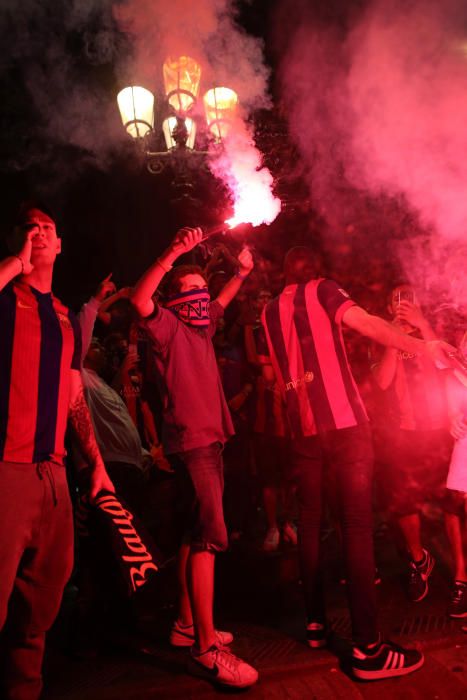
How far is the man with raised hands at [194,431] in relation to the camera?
304 cm

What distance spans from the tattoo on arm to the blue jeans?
55 centimetres

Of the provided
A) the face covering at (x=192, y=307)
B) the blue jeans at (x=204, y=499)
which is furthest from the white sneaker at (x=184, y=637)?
the face covering at (x=192, y=307)

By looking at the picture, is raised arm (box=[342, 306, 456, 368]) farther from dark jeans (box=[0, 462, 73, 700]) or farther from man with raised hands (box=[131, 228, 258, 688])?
dark jeans (box=[0, 462, 73, 700])

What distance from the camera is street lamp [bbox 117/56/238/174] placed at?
7.25 meters

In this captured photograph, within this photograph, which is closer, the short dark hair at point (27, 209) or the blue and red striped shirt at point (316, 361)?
the short dark hair at point (27, 209)

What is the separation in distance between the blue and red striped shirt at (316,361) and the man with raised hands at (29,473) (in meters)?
1.52

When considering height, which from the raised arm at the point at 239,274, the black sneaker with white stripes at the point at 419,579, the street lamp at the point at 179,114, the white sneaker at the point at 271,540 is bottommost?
the black sneaker with white stripes at the point at 419,579

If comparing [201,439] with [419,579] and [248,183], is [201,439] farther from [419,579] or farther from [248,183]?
[248,183]

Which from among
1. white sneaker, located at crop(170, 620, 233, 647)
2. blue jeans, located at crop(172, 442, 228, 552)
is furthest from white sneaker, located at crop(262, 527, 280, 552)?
blue jeans, located at crop(172, 442, 228, 552)

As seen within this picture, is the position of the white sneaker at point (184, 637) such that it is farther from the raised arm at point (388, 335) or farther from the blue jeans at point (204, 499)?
the raised arm at point (388, 335)

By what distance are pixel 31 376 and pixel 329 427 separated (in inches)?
70.1

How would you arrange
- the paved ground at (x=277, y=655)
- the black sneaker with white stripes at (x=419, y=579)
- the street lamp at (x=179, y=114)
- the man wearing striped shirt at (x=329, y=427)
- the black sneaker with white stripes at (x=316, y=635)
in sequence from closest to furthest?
1. the paved ground at (x=277, y=655)
2. the man wearing striped shirt at (x=329, y=427)
3. the black sneaker with white stripes at (x=316, y=635)
4. the black sneaker with white stripes at (x=419, y=579)
5. the street lamp at (x=179, y=114)

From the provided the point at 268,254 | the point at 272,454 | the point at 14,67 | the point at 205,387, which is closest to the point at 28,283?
the point at 205,387

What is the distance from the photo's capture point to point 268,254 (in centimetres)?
1481
